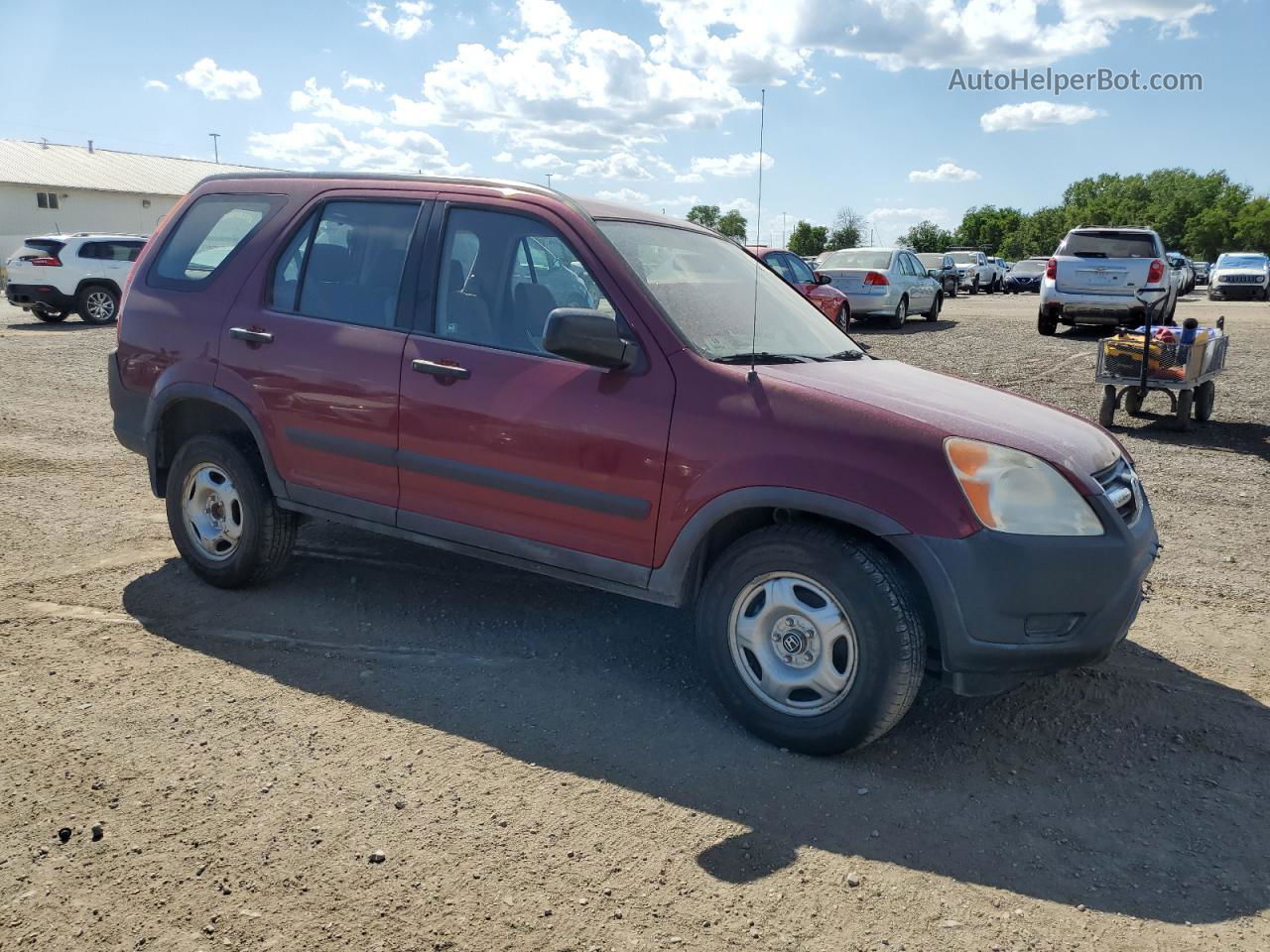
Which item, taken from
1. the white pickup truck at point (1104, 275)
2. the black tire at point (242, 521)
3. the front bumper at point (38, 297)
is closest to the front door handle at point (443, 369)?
the black tire at point (242, 521)

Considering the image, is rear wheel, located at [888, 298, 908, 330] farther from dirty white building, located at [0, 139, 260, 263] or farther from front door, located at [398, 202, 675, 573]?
dirty white building, located at [0, 139, 260, 263]

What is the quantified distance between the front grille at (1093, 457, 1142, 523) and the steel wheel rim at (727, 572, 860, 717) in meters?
1.02

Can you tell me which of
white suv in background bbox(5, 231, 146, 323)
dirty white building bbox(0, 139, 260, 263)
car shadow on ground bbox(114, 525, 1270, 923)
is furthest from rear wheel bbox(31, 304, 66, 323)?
dirty white building bbox(0, 139, 260, 263)

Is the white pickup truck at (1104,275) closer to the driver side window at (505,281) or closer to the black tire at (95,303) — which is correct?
the driver side window at (505,281)

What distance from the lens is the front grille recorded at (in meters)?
3.62

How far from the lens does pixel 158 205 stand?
58469 mm

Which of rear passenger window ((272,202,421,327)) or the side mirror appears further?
rear passenger window ((272,202,421,327))

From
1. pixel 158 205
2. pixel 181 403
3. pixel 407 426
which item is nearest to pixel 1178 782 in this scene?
pixel 407 426

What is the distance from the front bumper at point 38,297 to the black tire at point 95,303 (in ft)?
0.59

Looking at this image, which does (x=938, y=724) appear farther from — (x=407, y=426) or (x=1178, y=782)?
(x=407, y=426)

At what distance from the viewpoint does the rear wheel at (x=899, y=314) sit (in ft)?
67.5

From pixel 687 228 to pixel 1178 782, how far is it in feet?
9.69

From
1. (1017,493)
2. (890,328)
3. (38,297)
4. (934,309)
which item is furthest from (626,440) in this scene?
(38,297)

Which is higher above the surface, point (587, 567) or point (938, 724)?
point (587, 567)
